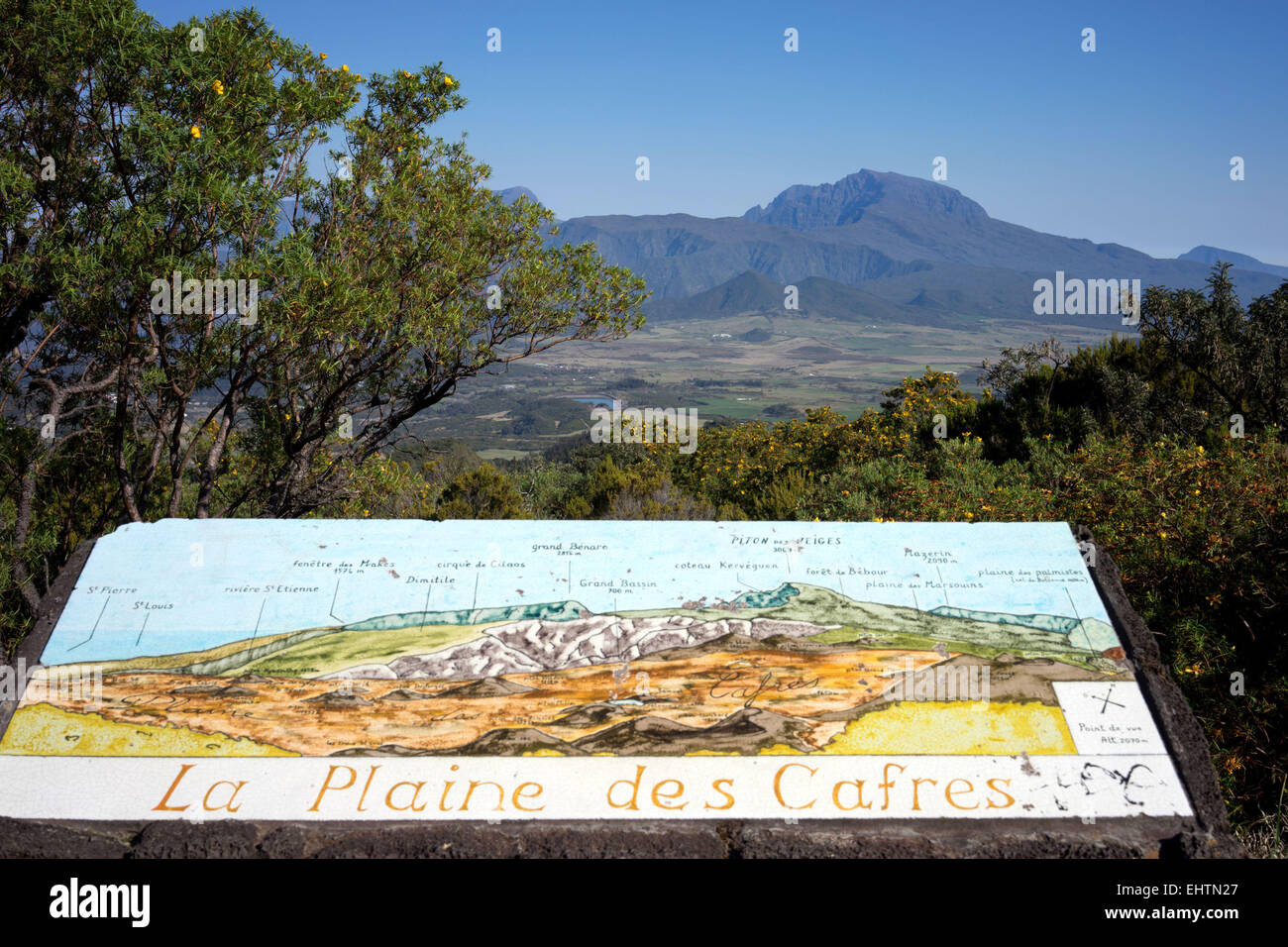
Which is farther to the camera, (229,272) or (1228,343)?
(1228,343)

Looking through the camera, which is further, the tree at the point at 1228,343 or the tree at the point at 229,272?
the tree at the point at 1228,343

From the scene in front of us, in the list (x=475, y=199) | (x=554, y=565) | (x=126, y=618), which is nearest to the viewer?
(x=126, y=618)

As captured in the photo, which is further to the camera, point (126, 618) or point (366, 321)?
point (366, 321)

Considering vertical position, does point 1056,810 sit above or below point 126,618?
below

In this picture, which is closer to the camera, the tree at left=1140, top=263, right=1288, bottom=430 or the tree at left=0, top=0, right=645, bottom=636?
the tree at left=0, top=0, right=645, bottom=636
